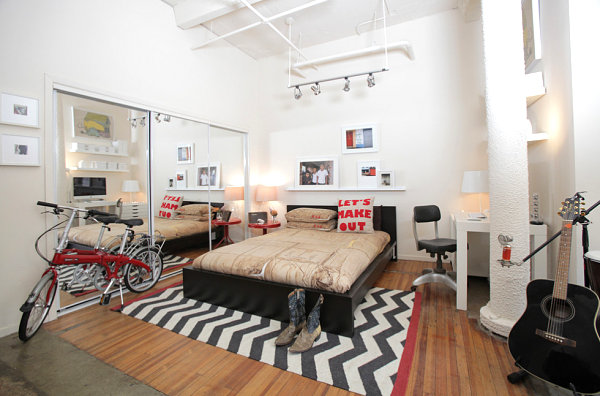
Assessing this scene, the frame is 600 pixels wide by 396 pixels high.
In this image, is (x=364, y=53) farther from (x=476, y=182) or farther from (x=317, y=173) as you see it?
(x=476, y=182)

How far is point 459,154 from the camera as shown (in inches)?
146

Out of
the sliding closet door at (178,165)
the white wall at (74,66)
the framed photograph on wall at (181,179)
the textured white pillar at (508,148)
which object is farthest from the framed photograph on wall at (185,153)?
the textured white pillar at (508,148)

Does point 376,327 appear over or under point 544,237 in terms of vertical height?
under

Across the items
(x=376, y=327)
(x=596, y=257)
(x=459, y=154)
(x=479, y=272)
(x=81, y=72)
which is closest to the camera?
(x=596, y=257)

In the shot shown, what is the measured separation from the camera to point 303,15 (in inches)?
149

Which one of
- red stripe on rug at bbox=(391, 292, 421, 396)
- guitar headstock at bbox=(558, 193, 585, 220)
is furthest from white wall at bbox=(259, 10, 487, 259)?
guitar headstock at bbox=(558, 193, 585, 220)

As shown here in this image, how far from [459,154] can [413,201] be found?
852 mm

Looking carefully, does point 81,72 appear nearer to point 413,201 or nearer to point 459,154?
point 413,201

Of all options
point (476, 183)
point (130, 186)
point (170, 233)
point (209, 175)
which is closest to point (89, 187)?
point (130, 186)

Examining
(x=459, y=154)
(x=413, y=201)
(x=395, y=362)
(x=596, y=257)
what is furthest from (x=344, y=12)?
(x=395, y=362)

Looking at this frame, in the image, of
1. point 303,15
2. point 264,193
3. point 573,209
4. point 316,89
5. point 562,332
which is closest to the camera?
point 562,332

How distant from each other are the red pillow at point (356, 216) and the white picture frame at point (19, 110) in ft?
11.0

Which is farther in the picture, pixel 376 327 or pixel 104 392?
pixel 376 327

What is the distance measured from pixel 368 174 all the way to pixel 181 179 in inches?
106
